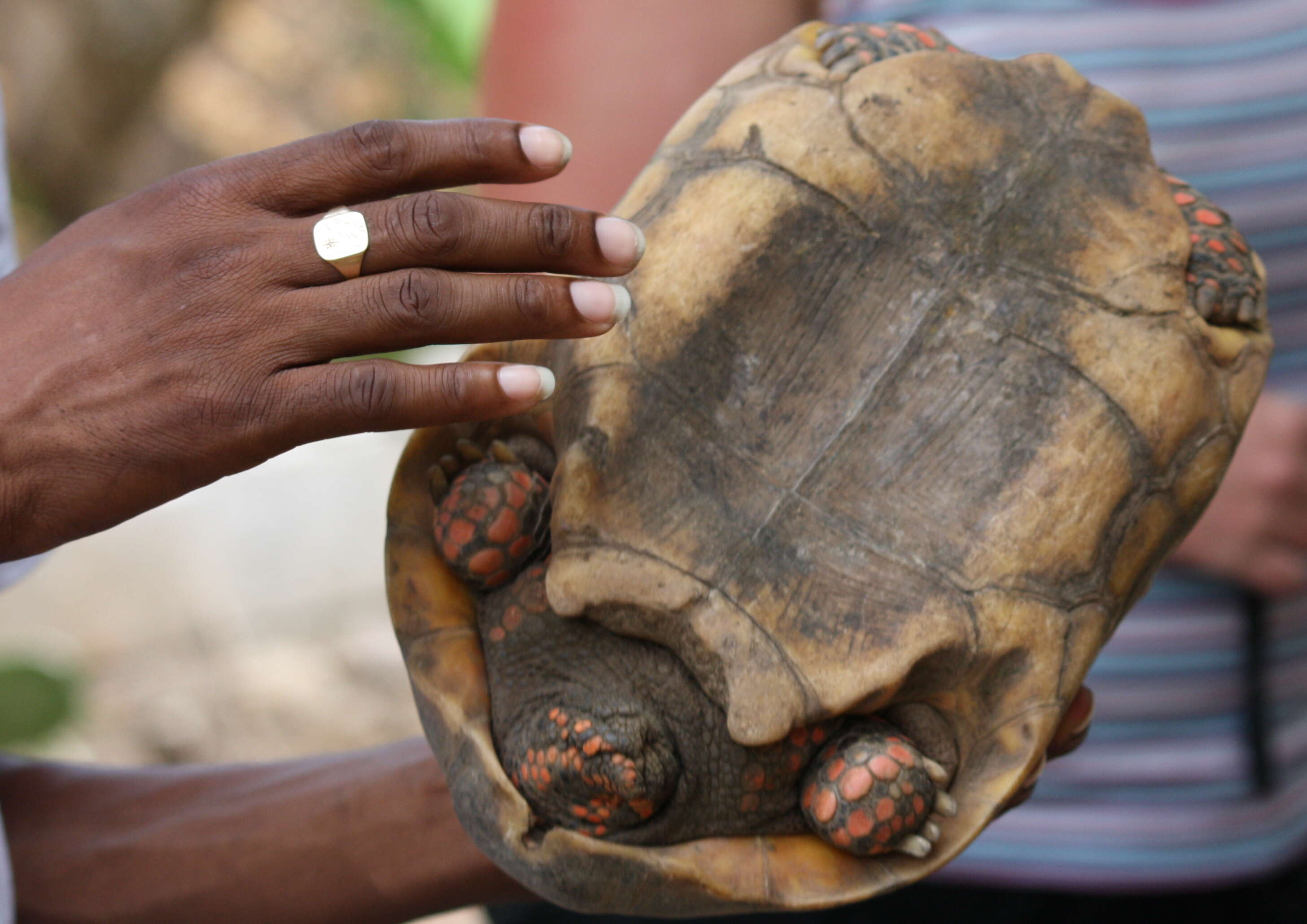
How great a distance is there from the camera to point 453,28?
4.28 m

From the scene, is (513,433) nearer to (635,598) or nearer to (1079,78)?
(635,598)

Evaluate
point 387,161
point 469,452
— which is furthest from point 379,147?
point 469,452

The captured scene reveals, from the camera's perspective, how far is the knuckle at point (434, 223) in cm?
80

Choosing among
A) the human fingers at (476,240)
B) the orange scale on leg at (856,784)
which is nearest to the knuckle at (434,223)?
the human fingers at (476,240)

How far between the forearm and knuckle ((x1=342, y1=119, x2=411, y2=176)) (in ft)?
2.49

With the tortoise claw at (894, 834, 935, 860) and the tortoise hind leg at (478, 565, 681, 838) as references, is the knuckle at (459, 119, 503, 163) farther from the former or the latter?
the tortoise claw at (894, 834, 935, 860)

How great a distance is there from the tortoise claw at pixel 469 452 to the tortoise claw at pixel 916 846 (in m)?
0.54

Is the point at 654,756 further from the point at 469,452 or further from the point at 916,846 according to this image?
the point at 469,452

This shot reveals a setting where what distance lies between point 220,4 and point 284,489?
362cm

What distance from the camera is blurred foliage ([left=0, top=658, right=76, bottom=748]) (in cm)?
305

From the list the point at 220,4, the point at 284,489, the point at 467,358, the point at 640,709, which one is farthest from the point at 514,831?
the point at 220,4

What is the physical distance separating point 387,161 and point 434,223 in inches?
2.7

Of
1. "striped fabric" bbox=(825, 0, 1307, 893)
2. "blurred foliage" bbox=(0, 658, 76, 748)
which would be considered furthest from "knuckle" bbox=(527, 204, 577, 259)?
"blurred foliage" bbox=(0, 658, 76, 748)

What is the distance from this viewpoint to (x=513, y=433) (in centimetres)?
111
